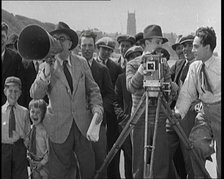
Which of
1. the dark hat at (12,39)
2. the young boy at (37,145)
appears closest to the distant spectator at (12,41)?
the dark hat at (12,39)

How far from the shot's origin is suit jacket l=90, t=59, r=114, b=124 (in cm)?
411

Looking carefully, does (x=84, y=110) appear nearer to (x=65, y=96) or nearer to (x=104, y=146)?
(x=65, y=96)

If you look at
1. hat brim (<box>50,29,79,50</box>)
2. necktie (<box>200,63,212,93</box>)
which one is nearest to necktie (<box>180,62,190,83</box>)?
necktie (<box>200,63,212,93</box>)

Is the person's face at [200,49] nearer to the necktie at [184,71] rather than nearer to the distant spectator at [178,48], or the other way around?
the necktie at [184,71]

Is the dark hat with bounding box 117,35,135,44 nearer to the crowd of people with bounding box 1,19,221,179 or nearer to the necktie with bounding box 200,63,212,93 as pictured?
→ the crowd of people with bounding box 1,19,221,179

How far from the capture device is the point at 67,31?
12.0 feet

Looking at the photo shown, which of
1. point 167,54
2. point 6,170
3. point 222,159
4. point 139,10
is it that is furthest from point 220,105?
point 6,170

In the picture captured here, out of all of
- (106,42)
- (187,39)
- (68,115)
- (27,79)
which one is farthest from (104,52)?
(68,115)

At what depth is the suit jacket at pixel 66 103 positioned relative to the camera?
3576 mm

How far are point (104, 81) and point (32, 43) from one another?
99 centimetres

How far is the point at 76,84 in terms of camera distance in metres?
3.65

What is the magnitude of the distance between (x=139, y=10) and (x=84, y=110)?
1.22m

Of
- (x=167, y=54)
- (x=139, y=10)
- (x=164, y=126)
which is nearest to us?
(x=164, y=126)

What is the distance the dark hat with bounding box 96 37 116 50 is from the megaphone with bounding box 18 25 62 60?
1059mm
